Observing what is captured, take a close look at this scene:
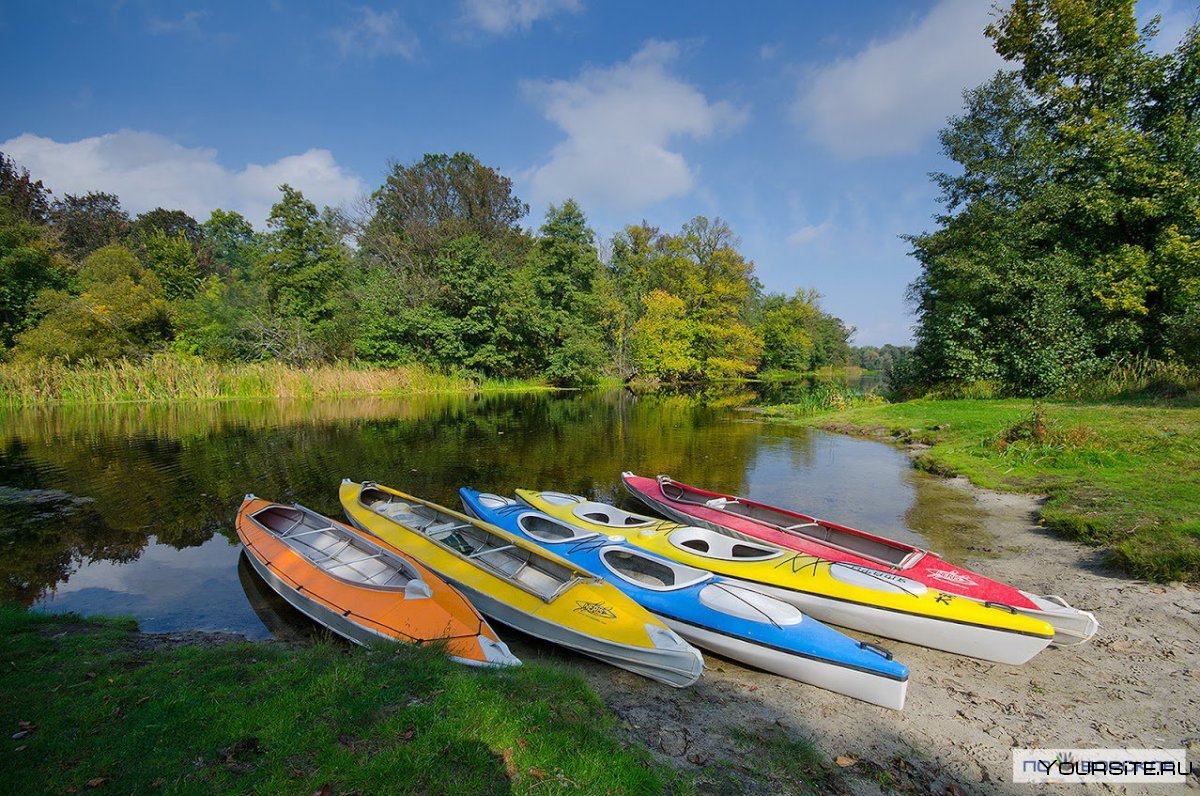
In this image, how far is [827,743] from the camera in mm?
4285

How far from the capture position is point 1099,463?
35.2ft

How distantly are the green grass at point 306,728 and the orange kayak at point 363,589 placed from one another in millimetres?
570

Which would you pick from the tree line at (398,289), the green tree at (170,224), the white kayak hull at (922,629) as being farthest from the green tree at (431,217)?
the white kayak hull at (922,629)

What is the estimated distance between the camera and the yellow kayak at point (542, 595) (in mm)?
5238

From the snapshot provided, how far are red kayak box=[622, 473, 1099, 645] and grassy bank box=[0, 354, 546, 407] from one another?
27.5 meters

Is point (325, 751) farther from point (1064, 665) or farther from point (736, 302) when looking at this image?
point (736, 302)

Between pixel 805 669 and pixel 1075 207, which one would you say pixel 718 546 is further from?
pixel 1075 207

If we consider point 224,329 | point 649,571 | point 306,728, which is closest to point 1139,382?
point 649,571

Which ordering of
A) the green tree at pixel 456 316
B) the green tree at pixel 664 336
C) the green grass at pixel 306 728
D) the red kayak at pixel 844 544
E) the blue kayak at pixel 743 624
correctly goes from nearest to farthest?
the green grass at pixel 306 728, the blue kayak at pixel 743 624, the red kayak at pixel 844 544, the green tree at pixel 456 316, the green tree at pixel 664 336

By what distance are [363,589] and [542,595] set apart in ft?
7.19

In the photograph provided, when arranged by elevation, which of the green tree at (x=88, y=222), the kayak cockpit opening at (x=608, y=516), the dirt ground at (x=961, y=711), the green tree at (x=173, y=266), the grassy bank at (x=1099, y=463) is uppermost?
the green tree at (x=88, y=222)

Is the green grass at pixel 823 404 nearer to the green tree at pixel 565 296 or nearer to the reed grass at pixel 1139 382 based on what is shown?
the reed grass at pixel 1139 382

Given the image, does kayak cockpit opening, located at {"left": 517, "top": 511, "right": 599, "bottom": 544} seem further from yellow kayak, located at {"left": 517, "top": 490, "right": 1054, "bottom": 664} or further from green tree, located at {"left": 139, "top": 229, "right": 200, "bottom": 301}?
green tree, located at {"left": 139, "top": 229, "right": 200, "bottom": 301}

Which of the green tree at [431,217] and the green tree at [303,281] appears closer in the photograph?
the green tree at [303,281]
